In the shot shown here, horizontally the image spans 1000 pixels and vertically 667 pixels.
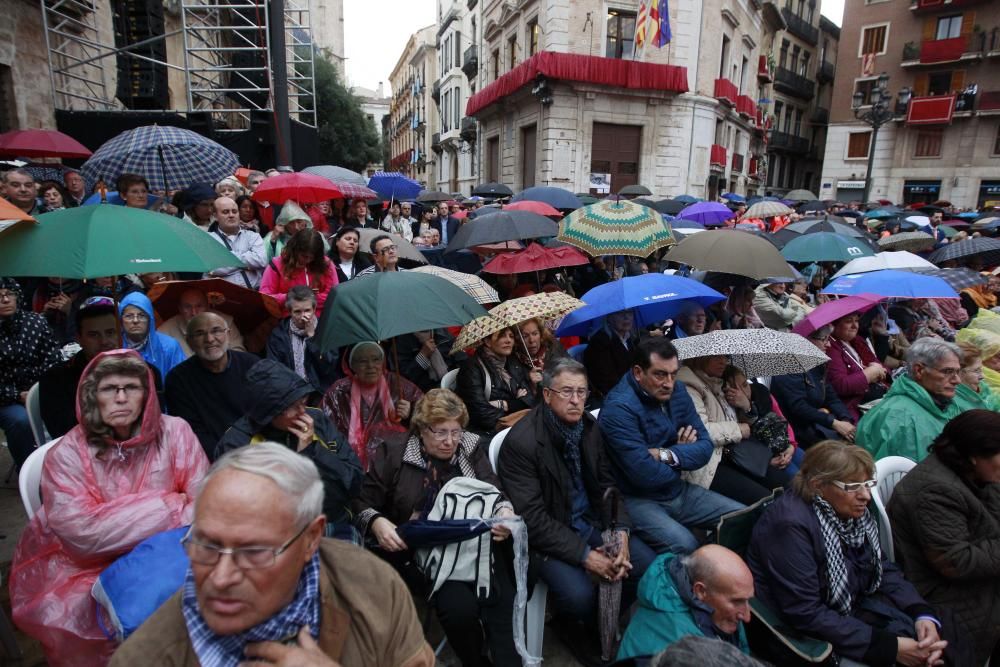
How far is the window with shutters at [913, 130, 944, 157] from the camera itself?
32656mm

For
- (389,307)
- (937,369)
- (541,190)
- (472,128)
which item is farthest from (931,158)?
(389,307)

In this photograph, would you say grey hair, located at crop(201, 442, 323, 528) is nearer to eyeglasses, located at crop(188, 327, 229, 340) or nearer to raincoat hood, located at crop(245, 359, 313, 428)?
raincoat hood, located at crop(245, 359, 313, 428)

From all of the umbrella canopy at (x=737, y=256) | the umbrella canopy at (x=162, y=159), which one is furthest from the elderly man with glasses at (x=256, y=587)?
the umbrella canopy at (x=162, y=159)

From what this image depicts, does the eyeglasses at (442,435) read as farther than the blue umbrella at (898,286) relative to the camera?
No

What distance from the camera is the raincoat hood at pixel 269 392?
2.57 m

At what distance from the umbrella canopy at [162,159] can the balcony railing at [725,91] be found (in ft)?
77.8

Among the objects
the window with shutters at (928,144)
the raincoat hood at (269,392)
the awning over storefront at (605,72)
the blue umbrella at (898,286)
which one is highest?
the awning over storefront at (605,72)

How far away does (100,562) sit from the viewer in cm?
227

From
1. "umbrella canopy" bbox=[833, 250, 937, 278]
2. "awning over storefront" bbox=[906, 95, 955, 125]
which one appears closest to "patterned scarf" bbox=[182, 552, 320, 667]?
"umbrella canopy" bbox=[833, 250, 937, 278]

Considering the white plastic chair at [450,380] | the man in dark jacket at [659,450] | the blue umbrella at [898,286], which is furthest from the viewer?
the blue umbrella at [898,286]

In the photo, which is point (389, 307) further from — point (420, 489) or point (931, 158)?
point (931, 158)

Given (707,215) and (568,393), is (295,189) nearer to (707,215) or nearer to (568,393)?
(568,393)

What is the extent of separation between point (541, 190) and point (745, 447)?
8189mm

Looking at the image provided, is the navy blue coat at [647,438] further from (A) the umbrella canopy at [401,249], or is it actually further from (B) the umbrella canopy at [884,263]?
(B) the umbrella canopy at [884,263]
